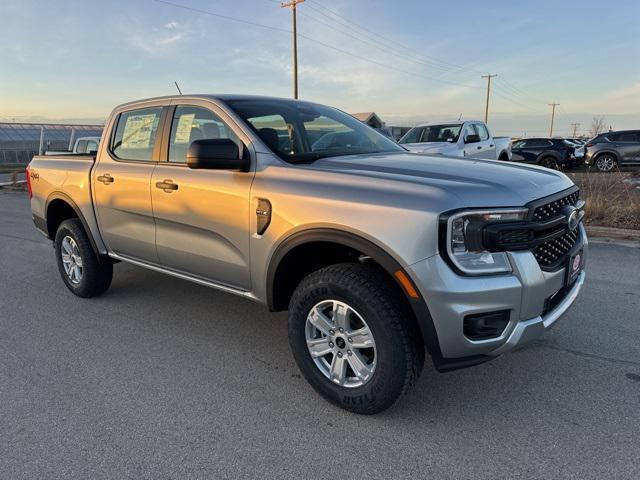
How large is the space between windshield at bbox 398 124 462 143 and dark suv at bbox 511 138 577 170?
30.8ft

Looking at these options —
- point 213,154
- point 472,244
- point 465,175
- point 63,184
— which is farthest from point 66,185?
point 472,244

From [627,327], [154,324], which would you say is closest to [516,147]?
[627,327]

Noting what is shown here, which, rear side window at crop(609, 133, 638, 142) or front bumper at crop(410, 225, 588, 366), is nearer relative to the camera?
front bumper at crop(410, 225, 588, 366)

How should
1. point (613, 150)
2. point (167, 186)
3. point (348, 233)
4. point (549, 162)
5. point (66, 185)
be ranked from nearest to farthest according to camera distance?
point (348, 233) < point (167, 186) < point (66, 185) < point (613, 150) < point (549, 162)

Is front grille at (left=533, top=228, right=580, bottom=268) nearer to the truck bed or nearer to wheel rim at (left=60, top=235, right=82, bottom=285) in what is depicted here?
the truck bed

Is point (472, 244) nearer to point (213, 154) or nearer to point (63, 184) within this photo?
point (213, 154)

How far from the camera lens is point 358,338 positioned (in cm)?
275

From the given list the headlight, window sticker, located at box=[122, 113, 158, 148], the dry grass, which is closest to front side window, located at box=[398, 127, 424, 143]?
the dry grass

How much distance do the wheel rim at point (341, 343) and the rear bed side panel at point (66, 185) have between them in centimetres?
258

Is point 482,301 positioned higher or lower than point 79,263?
higher

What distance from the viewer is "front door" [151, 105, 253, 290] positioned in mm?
A: 3229

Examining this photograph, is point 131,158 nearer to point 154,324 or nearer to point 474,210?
point 154,324

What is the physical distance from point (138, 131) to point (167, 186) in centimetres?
89

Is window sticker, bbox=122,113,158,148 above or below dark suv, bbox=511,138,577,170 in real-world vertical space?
above
